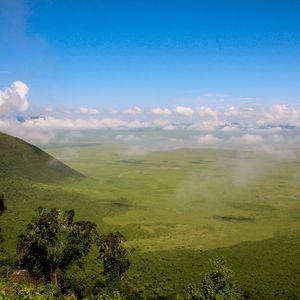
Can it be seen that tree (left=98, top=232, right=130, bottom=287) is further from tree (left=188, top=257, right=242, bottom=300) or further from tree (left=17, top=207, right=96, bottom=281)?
tree (left=188, top=257, right=242, bottom=300)

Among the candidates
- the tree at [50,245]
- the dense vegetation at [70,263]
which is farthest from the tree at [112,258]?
the tree at [50,245]

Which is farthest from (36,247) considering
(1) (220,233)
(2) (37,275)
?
(1) (220,233)

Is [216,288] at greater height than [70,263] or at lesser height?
lesser

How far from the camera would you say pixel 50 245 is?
6128 centimetres

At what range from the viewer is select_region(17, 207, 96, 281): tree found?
6141cm

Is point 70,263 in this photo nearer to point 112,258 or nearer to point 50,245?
point 50,245

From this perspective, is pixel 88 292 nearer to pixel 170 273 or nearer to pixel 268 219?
pixel 170 273

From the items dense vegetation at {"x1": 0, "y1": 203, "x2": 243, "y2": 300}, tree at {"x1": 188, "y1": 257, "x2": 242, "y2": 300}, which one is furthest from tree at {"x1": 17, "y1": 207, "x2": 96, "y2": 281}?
tree at {"x1": 188, "y1": 257, "x2": 242, "y2": 300}

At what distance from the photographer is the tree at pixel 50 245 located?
6141 centimetres

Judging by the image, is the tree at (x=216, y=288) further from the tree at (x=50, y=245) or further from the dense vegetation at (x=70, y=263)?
the tree at (x=50, y=245)

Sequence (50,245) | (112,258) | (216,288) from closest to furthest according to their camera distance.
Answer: (216,288) → (50,245) → (112,258)

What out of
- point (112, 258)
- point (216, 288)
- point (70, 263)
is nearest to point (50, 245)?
point (70, 263)

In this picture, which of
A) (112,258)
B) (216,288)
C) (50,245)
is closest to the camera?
(216,288)

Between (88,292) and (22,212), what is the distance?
360 ft
